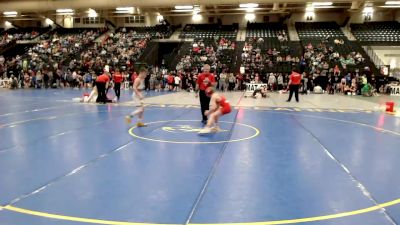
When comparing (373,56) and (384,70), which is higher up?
(373,56)

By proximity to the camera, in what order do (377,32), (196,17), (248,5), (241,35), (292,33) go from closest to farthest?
(377,32) < (248,5) < (241,35) < (292,33) < (196,17)

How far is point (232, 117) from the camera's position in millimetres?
10875

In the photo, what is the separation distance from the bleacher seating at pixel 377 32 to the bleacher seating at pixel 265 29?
6.33 meters

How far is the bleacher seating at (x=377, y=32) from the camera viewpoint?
29853 mm

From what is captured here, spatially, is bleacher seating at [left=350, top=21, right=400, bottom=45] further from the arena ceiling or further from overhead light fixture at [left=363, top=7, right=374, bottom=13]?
the arena ceiling

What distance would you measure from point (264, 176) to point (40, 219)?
286 centimetres

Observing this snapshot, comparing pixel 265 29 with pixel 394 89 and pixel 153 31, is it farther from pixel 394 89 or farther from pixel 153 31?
pixel 394 89

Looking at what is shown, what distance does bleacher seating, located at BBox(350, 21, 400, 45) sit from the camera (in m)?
29.9

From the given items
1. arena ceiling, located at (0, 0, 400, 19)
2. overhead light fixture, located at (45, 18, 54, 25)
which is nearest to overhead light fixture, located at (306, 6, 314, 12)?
arena ceiling, located at (0, 0, 400, 19)

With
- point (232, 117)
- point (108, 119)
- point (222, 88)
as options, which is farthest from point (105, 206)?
point (222, 88)

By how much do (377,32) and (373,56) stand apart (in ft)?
13.9

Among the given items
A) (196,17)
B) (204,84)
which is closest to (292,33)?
(196,17)

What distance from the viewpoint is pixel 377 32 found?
31562 mm

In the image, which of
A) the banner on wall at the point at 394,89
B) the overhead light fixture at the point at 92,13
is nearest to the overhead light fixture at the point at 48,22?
the overhead light fixture at the point at 92,13
